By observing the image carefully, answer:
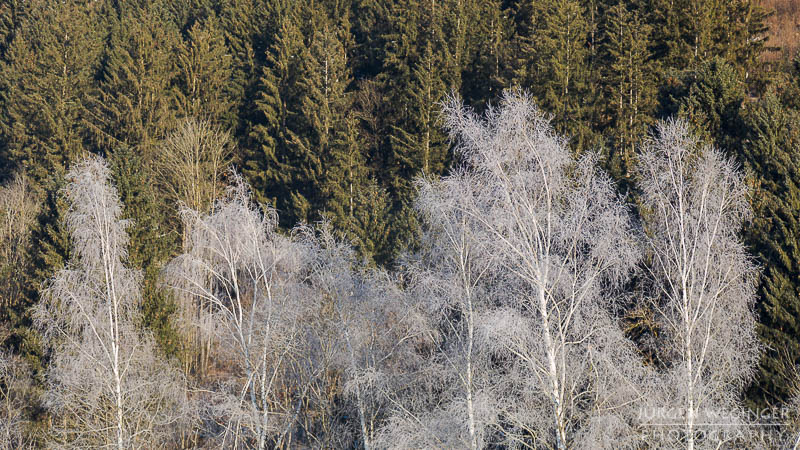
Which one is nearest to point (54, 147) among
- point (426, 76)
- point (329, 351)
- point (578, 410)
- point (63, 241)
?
point (63, 241)

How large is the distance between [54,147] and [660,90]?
3095cm

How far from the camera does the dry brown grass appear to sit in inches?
2144

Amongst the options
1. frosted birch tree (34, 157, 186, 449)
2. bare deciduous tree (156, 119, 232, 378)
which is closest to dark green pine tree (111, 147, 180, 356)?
frosted birch tree (34, 157, 186, 449)

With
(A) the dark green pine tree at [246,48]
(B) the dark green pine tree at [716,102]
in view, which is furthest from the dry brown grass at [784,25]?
(A) the dark green pine tree at [246,48]

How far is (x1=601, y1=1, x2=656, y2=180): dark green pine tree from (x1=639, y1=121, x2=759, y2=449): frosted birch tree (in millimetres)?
15311

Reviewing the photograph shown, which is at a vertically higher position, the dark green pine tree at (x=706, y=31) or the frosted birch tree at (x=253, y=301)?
the dark green pine tree at (x=706, y=31)

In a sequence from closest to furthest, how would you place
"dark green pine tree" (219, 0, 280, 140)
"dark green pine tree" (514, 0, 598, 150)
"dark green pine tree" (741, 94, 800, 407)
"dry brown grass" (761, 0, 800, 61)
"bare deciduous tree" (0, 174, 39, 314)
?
"dark green pine tree" (741, 94, 800, 407) → "bare deciduous tree" (0, 174, 39, 314) → "dark green pine tree" (514, 0, 598, 150) → "dark green pine tree" (219, 0, 280, 140) → "dry brown grass" (761, 0, 800, 61)

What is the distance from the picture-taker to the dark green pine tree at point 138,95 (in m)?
41.8

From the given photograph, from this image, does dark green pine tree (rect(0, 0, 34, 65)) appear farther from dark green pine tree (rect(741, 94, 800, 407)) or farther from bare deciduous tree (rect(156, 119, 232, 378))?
dark green pine tree (rect(741, 94, 800, 407))

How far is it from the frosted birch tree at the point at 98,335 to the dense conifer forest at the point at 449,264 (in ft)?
0.36

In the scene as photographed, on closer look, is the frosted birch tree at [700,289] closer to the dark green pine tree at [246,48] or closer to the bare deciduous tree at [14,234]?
the bare deciduous tree at [14,234]

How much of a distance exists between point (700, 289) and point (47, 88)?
38.7 meters

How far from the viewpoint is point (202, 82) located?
4581cm

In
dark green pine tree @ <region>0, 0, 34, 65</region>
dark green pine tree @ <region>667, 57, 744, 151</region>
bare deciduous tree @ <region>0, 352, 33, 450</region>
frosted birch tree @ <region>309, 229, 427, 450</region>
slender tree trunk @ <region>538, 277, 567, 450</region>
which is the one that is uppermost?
dark green pine tree @ <region>667, 57, 744, 151</region>
